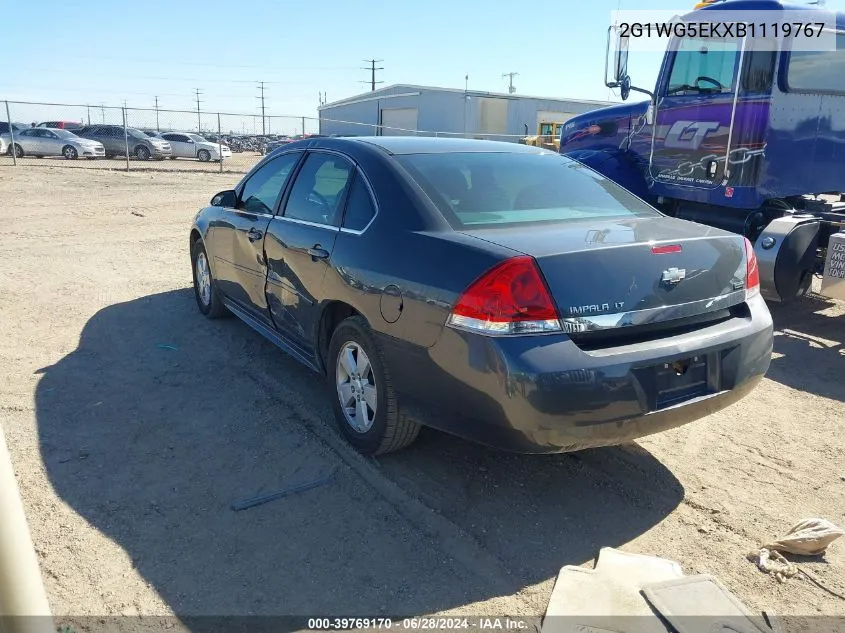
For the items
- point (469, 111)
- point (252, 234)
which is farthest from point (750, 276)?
point (469, 111)

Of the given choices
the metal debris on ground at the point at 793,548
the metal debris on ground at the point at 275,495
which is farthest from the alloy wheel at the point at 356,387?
the metal debris on ground at the point at 793,548

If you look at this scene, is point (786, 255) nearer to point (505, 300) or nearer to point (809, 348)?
point (809, 348)

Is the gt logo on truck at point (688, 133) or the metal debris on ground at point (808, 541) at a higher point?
the gt logo on truck at point (688, 133)

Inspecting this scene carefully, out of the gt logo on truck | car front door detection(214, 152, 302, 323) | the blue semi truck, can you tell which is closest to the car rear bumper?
car front door detection(214, 152, 302, 323)

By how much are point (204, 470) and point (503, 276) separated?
1.94 metres

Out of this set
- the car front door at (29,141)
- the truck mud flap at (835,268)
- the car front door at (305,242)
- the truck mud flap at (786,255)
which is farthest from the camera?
the car front door at (29,141)

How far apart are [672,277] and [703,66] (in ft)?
15.1

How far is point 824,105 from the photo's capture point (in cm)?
638

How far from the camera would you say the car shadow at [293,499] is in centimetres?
279

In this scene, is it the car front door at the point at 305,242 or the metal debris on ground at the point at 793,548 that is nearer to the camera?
the metal debris on ground at the point at 793,548

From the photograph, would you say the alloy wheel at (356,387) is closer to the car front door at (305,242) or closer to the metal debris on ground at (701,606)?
the car front door at (305,242)

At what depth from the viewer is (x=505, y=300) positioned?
2.90 m

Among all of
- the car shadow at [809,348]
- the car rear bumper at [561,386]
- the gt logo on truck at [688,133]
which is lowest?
the car shadow at [809,348]

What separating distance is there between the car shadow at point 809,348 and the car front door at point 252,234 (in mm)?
3858
